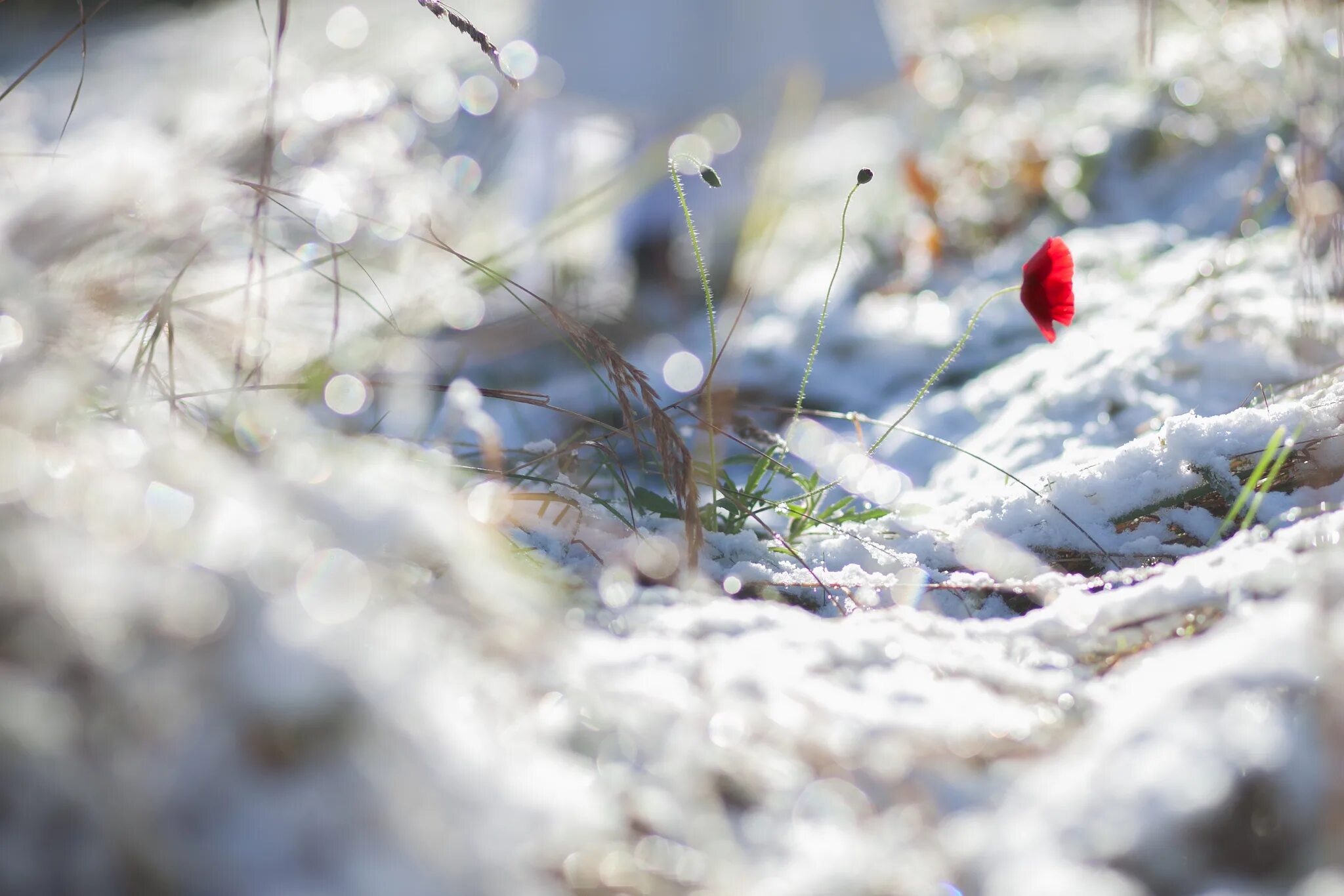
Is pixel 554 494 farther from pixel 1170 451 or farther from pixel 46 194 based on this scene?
pixel 1170 451

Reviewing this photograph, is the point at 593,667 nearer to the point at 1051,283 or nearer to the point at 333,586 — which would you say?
the point at 333,586

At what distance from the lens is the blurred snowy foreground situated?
382mm

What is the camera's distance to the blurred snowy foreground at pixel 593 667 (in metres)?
0.38

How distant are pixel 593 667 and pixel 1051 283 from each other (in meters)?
0.68

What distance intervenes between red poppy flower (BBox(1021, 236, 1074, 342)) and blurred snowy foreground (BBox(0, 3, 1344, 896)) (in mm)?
165

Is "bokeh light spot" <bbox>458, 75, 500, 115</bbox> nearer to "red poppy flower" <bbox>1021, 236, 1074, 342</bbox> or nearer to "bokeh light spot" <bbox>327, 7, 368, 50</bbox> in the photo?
"bokeh light spot" <bbox>327, 7, 368, 50</bbox>

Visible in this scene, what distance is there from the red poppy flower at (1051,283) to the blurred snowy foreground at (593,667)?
0.17m

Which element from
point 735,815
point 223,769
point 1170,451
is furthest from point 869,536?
point 223,769

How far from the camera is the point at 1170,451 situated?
0.93m

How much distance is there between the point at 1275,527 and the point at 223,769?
A: 2.70 ft

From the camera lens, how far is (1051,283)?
3.14 feet

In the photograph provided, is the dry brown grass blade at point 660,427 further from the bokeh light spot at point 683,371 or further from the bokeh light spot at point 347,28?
the bokeh light spot at point 347,28

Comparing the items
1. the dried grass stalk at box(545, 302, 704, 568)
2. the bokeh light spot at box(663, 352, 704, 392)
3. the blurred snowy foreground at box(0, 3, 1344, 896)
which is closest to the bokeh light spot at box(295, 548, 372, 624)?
the blurred snowy foreground at box(0, 3, 1344, 896)

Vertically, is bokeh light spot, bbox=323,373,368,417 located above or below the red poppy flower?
below
